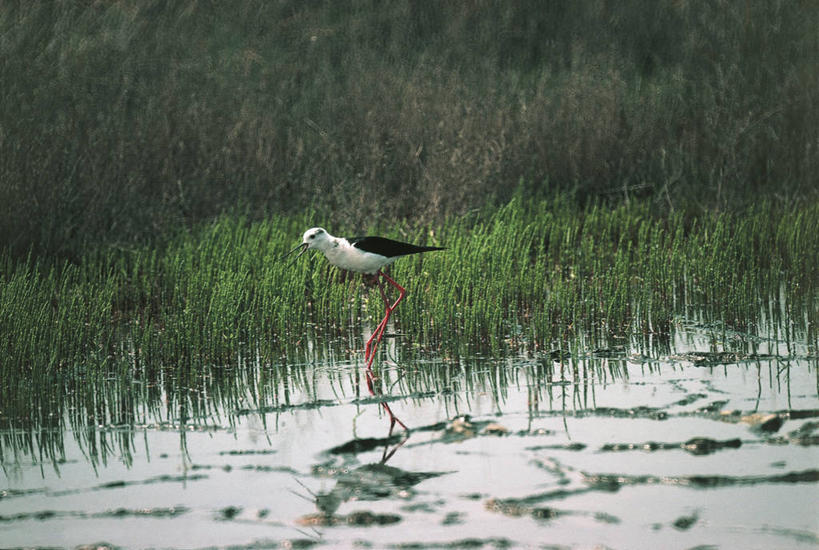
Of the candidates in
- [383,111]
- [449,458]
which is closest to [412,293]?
[449,458]

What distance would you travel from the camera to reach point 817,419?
468cm

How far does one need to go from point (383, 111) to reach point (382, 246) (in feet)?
13.2

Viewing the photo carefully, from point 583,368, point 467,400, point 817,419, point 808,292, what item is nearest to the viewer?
point 817,419

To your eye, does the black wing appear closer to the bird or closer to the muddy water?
the bird

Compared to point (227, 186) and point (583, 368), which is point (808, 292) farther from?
point (227, 186)

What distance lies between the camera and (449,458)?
14.4ft

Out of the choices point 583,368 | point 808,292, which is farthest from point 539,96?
point 583,368

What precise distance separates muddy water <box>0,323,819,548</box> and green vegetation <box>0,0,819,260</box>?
131 inches

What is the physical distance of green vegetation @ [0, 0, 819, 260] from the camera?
8.41 meters

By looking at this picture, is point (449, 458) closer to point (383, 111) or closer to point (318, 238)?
point (318, 238)

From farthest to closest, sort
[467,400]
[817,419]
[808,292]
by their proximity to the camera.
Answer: [808,292], [467,400], [817,419]

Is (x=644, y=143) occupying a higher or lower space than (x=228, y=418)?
higher

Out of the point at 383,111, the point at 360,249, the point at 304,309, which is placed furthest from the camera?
the point at 383,111

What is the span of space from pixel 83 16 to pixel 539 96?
3974 mm
